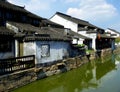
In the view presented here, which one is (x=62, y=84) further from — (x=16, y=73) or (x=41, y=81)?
(x=16, y=73)

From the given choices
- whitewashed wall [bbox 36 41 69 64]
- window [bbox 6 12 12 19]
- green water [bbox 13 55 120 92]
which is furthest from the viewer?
window [bbox 6 12 12 19]

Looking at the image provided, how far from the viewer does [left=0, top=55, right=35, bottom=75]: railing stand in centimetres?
1297

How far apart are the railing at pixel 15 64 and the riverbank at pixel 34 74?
0.42 m

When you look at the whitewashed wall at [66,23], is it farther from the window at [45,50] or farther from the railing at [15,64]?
the railing at [15,64]

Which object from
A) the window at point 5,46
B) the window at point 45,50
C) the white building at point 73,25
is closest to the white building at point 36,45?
the window at point 45,50

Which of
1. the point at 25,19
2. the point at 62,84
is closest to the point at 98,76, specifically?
the point at 62,84

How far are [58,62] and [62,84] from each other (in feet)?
13.5

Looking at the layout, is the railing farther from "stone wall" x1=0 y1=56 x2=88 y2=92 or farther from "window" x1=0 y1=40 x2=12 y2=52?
"window" x1=0 y1=40 x2=12 y2=52

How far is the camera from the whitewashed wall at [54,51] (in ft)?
55.0

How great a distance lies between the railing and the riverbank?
16.4 inches

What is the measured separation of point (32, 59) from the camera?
52.3 feet

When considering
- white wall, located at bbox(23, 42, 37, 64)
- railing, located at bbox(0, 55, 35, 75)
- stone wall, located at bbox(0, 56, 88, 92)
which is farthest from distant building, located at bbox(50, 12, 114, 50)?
railing, located at bbox(0, 55, 35, 75)

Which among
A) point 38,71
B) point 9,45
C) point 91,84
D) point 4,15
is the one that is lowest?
point 91,84

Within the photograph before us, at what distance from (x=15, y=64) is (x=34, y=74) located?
1868 mm
